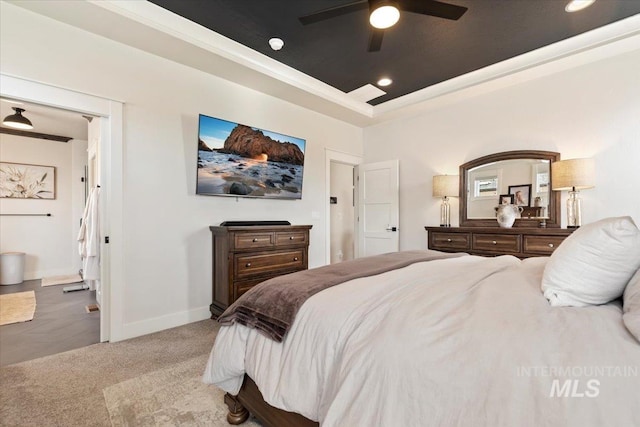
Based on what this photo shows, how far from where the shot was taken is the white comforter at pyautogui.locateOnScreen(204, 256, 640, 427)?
0.70 m

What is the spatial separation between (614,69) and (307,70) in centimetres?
327

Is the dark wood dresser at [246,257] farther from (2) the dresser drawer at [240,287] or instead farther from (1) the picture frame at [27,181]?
(1) the picture frame at [27,181]

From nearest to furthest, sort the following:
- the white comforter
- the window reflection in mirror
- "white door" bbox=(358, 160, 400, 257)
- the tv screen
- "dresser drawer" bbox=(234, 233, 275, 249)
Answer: the white comforter → "dresser drawer" bbox=(234, 233, 275, 249) → the tv screen → the window reflection in mirror → "white door" bbox=(358, 160, 400, 257)

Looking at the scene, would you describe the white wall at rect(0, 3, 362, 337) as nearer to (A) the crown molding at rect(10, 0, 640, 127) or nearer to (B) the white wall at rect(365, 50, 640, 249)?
(A) the crown molding at rect(10, 0, 640, 127)

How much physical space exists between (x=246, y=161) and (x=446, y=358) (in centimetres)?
318

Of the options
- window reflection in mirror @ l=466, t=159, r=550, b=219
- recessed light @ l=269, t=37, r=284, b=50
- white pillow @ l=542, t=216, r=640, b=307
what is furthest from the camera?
window reflection in mirror @ l=466, t=159, r=550, b=219

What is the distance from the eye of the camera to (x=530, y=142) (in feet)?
11.6

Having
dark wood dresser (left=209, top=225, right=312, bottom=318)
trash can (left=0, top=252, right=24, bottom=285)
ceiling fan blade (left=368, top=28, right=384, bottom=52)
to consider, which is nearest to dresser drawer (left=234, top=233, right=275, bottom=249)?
dark wood dresser (left=209, top=225, right=312, bottom=318)

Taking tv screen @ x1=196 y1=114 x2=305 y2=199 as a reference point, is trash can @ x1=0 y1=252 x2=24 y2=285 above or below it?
below

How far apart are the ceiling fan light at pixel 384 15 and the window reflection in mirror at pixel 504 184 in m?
2.48

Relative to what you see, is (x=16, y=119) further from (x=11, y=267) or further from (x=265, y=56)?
(x=265, y=56)

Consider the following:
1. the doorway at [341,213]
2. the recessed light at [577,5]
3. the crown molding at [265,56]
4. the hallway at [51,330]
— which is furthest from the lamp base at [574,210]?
the hallway at [51,330]

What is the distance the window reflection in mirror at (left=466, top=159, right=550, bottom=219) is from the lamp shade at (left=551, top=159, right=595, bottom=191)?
0.32m

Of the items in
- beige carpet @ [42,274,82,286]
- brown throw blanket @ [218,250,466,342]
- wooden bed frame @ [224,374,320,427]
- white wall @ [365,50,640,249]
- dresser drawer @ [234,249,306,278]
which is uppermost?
white wall @ [365,50,640,249]
